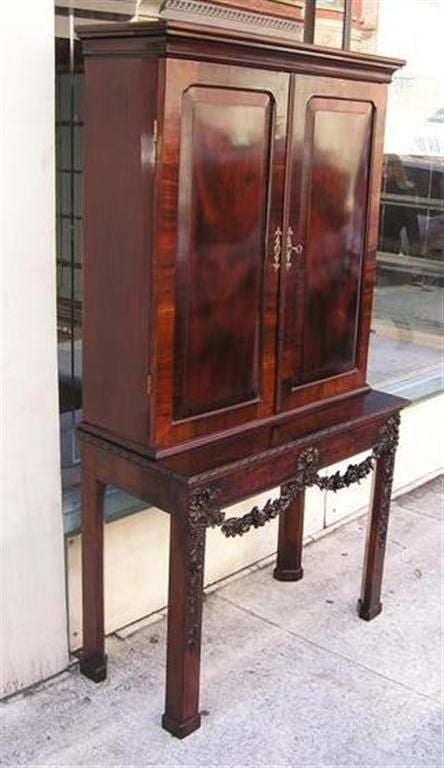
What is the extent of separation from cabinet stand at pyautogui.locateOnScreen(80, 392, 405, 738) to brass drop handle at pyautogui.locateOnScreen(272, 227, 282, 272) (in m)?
0.43

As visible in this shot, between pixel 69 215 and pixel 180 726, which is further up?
pixel 69 215

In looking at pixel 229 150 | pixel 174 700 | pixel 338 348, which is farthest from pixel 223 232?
pixel 174 700

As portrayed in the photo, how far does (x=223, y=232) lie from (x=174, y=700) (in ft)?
3.76

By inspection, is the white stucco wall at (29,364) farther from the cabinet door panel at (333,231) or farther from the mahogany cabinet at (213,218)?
the cabinet door panel at (333,231)

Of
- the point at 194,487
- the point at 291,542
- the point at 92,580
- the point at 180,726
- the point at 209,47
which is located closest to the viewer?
the point at 209,47

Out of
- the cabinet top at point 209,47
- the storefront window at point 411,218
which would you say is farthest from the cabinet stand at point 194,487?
the storefront window at point 411,218

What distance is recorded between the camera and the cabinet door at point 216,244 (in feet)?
6.52

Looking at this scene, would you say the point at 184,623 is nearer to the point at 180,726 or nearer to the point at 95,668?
the point at 180,726

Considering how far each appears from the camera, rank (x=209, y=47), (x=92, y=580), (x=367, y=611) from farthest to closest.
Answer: (x=367, y=611) < (x=92, y=580) < (x=209, y=47)

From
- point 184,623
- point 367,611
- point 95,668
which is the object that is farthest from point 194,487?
point 367,611

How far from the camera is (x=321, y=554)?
3.32 meters

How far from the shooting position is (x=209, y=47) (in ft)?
6.41

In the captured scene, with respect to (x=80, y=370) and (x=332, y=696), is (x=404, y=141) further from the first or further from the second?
(x=332, y=696)

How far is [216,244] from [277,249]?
225 mm
